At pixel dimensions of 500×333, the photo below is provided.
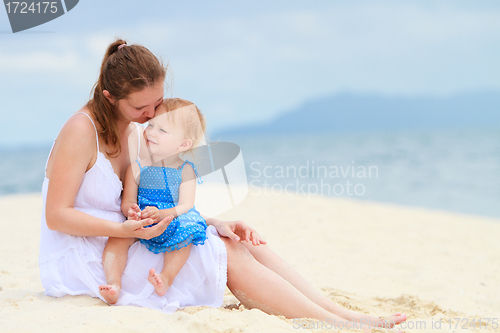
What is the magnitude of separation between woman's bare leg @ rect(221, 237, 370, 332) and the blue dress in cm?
24

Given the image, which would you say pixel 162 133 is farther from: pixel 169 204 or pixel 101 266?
pixel 101 266

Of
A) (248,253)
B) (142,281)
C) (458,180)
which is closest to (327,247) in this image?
(248,253)

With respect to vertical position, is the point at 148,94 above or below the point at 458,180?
above

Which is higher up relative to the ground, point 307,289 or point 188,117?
point 188,117

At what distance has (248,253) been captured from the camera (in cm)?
245

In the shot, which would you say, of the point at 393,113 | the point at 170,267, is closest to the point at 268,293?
the point at 170,267

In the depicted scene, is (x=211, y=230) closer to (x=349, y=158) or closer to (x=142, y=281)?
(x=142, y=281)

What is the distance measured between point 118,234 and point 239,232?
2.31ft

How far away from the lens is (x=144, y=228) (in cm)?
218

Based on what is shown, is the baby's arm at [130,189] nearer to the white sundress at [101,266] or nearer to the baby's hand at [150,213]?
the white sundress at [101,266]

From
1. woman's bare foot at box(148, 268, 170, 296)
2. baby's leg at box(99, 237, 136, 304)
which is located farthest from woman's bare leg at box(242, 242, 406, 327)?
baby's leg at box(99, 237, 136, 304)

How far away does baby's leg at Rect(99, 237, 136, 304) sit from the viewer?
Answer: 2154mm

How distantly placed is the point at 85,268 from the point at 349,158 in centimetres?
1863

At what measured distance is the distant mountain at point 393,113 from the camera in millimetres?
48875
